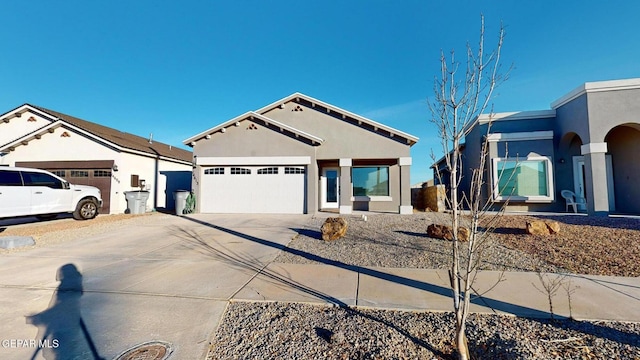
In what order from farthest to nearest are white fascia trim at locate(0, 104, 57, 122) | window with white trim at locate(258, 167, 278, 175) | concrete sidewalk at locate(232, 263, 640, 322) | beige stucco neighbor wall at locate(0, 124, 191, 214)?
white fascia trim at locate(0, 104, 57, 122) < beige stucco neighbor wall at locate(0, 124, 191, 214) < window with white trim at locate(258, 167, 278, 175) < concrete sidewalk at locate(232, 263, 640, 322)

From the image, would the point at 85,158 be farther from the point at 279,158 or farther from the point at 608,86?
the point at 608,86

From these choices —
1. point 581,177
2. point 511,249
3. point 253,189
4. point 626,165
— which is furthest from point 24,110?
point 626,165

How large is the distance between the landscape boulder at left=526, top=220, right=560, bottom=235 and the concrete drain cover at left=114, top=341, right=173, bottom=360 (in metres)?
8.86

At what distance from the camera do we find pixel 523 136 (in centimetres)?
1309

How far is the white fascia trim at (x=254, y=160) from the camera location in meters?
12.8

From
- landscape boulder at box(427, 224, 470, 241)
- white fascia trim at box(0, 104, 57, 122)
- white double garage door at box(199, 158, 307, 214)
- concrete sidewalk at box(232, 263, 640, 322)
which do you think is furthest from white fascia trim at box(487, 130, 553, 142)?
white fascia trim at box(0, 104, 57, 122)

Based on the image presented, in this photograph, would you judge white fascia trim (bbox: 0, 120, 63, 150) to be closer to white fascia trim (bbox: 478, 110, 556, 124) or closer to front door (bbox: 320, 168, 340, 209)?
front door (bbox: 320, 168, 340, 209)

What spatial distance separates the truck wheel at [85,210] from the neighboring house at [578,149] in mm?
16861

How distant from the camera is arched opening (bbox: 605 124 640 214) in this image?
37.6 ft

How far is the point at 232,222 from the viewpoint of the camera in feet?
33.9

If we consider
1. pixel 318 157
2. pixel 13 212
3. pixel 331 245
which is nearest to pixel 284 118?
pixel 318 157

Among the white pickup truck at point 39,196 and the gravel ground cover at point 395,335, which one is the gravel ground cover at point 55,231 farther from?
the gravel ground cover at point 395,335

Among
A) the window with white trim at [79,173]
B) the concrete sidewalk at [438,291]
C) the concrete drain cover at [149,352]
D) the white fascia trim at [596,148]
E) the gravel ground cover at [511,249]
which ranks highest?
the white fascia trim at [596,148]

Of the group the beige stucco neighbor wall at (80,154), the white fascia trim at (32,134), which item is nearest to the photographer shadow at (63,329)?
the beige stucco neighbor wall at (80,154)
